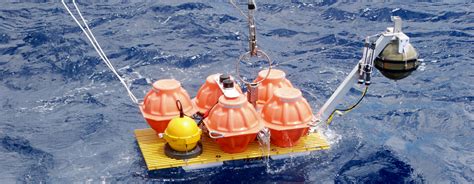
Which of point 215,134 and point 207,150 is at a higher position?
point 215,134

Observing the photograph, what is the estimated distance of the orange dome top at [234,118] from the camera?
14750 millimetres

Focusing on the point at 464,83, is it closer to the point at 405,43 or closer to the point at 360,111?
the point at 360,111

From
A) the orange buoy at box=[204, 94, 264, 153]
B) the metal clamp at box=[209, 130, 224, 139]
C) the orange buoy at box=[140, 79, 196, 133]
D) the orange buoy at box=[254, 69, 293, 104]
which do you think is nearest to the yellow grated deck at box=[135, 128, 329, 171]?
the orange buoy at box=[204, 94, 264, 153]

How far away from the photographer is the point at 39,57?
23219 millimetres

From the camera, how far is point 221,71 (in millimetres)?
22078

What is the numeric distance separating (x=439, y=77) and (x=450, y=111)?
107 inches

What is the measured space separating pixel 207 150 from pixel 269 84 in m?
2.48

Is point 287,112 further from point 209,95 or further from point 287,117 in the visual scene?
point 209,95

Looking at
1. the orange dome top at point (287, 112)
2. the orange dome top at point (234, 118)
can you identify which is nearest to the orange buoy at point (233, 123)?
the orange dome top at point (234, 118)

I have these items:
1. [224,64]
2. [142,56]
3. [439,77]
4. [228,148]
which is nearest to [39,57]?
[142,56]

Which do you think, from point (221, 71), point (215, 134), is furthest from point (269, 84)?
point (221, 71)

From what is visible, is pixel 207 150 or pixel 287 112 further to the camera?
pixel 207 150

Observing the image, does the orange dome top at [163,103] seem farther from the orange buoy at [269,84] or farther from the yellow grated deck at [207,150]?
the orange buoy at [269,84]

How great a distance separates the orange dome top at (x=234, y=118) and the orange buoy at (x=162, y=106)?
114 centimetres
